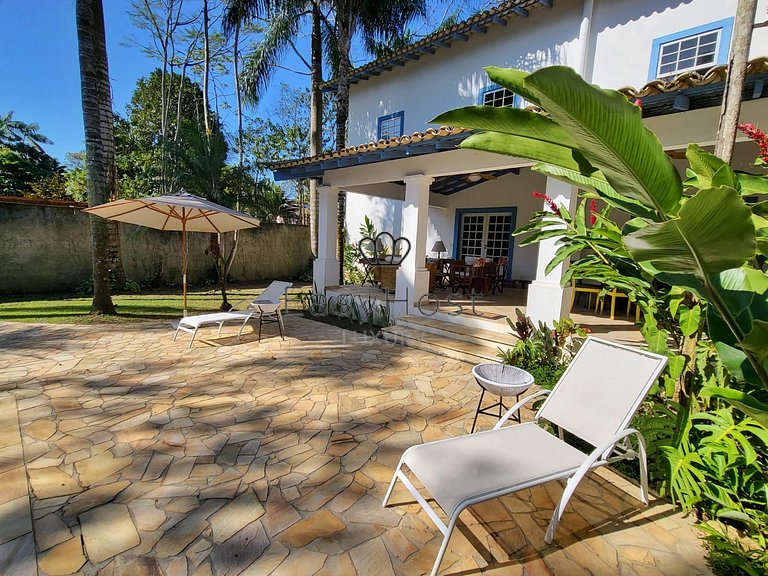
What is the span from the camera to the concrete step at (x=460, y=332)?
19.8 ft

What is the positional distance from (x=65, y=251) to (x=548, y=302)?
1394cm

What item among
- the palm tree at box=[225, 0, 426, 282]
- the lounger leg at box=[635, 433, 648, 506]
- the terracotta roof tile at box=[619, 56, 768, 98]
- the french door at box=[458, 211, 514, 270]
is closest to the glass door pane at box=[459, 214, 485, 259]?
the french door at box=[458, 211, 514, 270]

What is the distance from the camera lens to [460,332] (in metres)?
6.59

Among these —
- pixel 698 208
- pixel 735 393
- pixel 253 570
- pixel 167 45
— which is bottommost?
pixel 253 570

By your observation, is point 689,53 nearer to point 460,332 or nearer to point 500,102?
point 500,102

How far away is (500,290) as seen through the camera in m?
10.3

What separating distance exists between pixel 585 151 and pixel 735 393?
1.80 meters

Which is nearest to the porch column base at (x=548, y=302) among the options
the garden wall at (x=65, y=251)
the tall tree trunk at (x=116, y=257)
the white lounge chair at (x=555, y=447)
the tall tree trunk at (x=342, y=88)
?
the white lounge chair at (x=555, y=447)

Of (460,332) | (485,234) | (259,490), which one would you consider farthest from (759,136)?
(485,234)

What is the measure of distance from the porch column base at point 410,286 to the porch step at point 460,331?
25 cm

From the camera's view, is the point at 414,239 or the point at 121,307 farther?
the point at 121,307

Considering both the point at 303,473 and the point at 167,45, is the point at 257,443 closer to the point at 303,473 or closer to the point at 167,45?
the point at 303,473

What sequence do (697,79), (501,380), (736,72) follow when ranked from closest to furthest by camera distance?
1. (736,72)
2. (501,380)
3. (697,79)

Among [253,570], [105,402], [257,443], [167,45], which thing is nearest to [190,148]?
[105,402]
